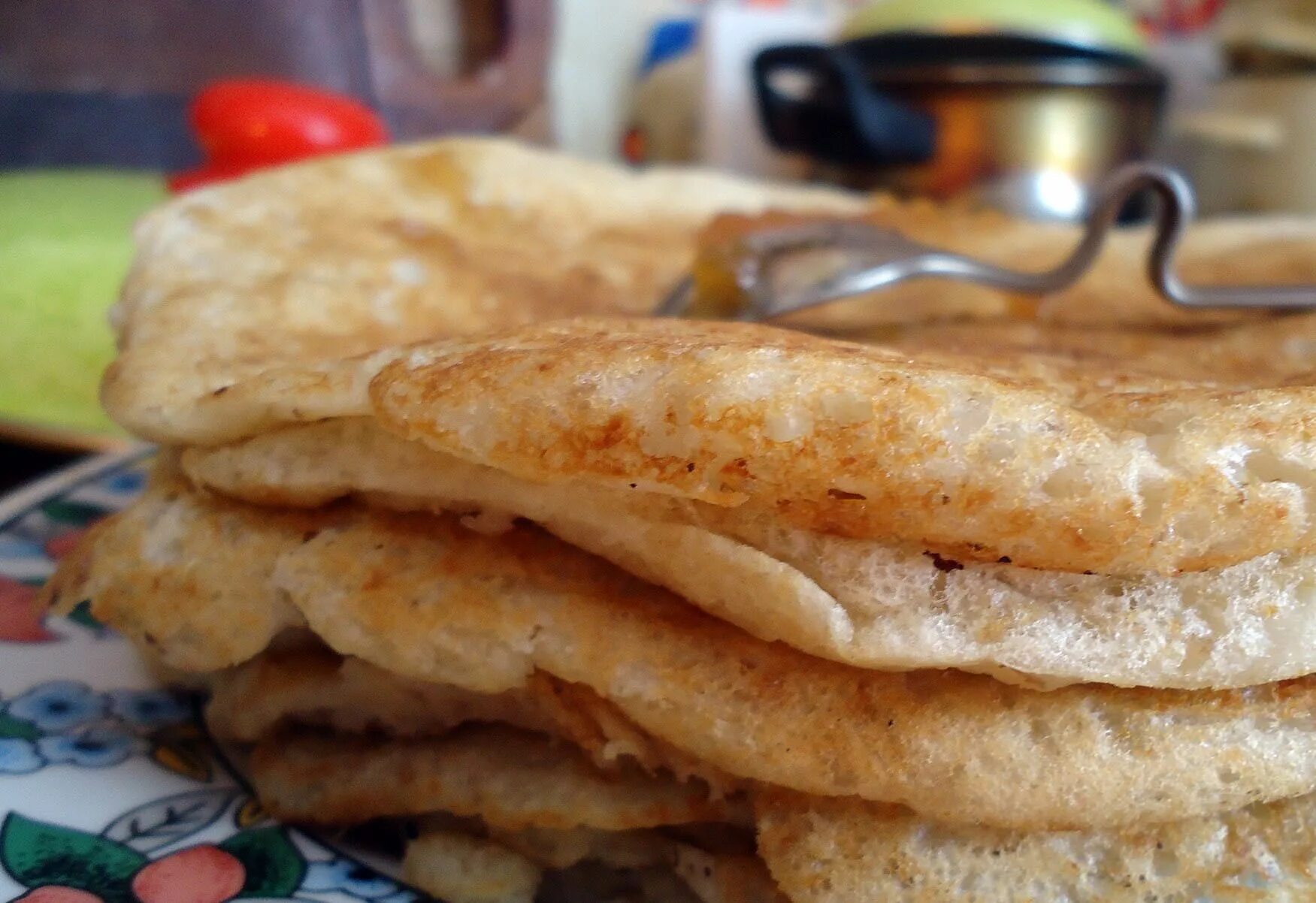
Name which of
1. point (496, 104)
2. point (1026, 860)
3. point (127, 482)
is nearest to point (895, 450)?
point (1026, 860)

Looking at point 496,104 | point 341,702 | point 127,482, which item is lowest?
point 127,482

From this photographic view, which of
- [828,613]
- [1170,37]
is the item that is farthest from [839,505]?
[1170,37]

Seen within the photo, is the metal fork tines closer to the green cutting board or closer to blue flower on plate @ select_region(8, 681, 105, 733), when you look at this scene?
blue flower on plate @ select_region(8, 681, 105, 733)

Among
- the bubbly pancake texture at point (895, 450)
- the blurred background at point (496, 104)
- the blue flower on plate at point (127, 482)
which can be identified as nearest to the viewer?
the bubbly pancake texture at point (895, 450)

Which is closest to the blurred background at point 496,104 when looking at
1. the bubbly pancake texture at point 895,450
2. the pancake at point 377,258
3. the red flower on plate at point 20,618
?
the pancake at point 377,258

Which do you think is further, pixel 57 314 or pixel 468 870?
pixel 57 314

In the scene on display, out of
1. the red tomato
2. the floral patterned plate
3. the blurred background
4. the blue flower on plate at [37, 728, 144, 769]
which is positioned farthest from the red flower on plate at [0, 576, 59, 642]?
the red tomato

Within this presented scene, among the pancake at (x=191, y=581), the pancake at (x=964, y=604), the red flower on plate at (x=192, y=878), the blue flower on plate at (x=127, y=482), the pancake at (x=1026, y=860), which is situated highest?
the pancake at (x=964, y=604)

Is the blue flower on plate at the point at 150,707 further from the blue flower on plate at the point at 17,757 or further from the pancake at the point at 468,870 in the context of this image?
the pancake at the point at 468,870

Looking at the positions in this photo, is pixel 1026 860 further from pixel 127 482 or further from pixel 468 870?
pixel 127 482
